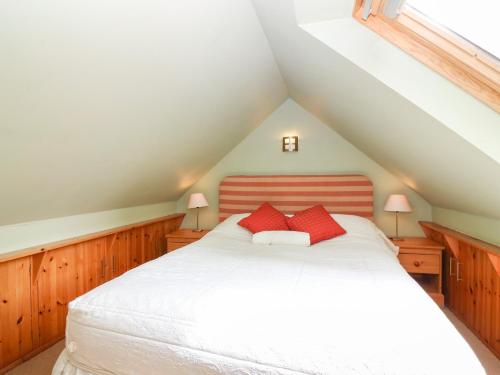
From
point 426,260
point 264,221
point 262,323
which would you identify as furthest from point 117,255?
point 426,260

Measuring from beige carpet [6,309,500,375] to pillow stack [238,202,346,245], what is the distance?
128cm

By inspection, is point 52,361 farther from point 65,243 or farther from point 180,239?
point 180,239

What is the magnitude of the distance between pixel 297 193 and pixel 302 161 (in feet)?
1.42

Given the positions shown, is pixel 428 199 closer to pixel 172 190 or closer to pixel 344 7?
pixel 344 7

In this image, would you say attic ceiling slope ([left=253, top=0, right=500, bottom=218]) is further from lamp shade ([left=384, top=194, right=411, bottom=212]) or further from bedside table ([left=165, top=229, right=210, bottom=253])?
bedside table ([left=165, top=229, right=210, bottom=253])

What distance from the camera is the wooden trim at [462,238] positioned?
6.69 ft

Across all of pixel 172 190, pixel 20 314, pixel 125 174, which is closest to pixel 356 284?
pixel 125 174

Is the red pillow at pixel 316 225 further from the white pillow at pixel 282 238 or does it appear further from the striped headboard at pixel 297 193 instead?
the striped headboard at pixel 297 193

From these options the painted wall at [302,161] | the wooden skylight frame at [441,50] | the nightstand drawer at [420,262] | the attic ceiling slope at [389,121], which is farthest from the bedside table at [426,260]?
the wooden skylight frame at [441,50]

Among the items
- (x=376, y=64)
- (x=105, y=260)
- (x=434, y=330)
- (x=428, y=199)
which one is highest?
(x=376, y=64)

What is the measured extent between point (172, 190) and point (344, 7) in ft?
9.29

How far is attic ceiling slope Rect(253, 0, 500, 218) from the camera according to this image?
166cm

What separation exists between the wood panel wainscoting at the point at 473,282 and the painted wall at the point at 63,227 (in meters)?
3.23

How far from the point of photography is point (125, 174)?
100 inches
